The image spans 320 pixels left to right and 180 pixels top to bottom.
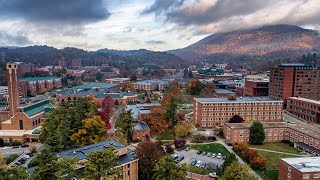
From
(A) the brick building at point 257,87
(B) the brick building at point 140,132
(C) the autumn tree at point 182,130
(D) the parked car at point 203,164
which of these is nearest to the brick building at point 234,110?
(C) the autumn tree at point 182,130

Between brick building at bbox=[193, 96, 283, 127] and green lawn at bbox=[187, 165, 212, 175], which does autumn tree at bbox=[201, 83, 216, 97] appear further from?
green lawn at bbox=[187, 165, 212, 175]

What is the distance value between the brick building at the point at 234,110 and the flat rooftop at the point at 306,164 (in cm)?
2330

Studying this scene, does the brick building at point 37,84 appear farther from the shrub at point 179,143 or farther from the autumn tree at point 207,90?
the shrub at point 179,143

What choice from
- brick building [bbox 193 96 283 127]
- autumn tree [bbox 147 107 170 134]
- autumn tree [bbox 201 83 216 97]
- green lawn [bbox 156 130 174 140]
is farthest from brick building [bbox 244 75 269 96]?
green lawn [bbox 156 130 174 140]

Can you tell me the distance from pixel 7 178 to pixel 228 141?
31.8 m

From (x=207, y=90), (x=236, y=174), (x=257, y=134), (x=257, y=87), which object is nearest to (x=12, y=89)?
(x=257, y=134)

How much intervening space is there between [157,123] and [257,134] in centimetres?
1602

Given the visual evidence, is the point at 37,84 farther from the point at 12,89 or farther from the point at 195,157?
the point at 195,157

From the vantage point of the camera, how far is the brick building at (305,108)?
53688mm

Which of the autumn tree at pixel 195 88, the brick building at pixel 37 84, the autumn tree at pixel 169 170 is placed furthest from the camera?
the brick building at pixel 37 84

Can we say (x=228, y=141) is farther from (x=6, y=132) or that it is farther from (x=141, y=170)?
(x=6, y=132)

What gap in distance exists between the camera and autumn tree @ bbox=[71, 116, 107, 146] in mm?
36125

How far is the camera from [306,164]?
27000 millimetres

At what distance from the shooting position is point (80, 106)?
42469mm
